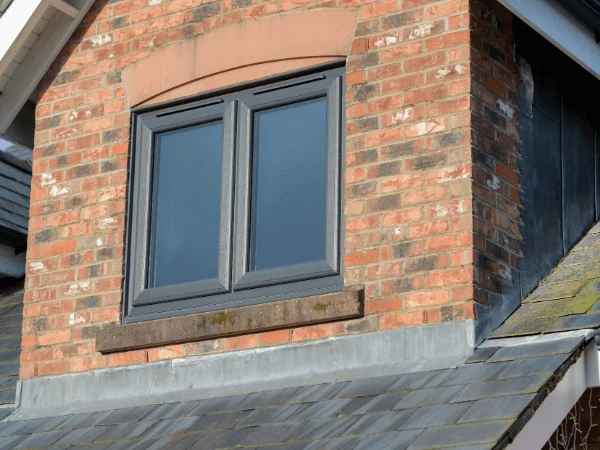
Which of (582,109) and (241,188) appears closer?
(241,188)

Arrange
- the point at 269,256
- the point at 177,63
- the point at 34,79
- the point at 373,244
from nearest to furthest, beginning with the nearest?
the point at 373,244, the point at 269,256, the point at 177,63, the point at 34,79

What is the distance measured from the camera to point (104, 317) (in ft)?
25.1

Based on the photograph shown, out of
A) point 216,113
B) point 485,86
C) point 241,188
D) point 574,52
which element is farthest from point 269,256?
point 574,52

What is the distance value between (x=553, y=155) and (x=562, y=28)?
749 millimetres

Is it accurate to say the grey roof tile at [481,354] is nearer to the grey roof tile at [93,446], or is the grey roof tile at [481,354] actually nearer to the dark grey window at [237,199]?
the dark grey window at [237,199]

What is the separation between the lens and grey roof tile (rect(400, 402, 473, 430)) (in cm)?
556

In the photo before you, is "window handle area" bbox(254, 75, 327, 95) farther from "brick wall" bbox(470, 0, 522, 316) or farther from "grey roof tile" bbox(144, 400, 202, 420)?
"grey roof tile" bbox(144, 400, 202, 420)

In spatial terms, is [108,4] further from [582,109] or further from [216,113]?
[582,109]

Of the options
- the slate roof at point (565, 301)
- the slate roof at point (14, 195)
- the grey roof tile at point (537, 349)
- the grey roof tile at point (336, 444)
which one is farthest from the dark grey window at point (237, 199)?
the slate roof at point (14, 195)

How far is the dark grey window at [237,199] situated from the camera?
23.3 ft

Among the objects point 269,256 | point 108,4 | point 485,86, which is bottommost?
point 269,256

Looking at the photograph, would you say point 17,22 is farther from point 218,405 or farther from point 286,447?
point 286,447

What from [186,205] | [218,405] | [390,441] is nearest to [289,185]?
[186,205]

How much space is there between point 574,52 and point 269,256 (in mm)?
2162
